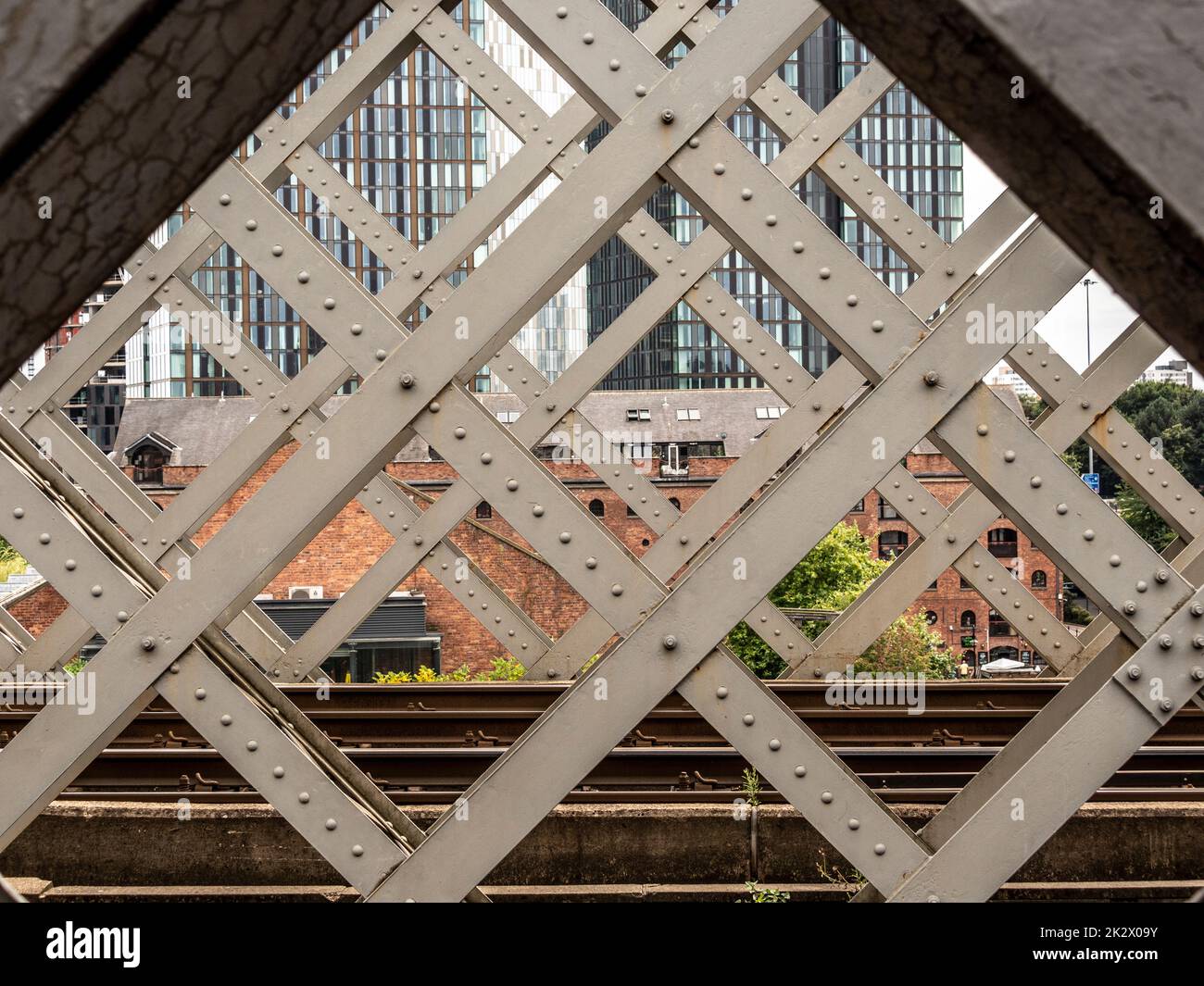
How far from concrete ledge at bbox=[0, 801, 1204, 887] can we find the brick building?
22.4m

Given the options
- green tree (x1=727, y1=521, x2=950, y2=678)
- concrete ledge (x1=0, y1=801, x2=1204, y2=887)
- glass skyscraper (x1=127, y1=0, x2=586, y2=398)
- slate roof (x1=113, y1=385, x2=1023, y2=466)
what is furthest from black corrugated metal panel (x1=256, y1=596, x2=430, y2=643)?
glass skyscraper (x1=127, y1=0, x2=586, y2=398)

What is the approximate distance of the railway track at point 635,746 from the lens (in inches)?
249

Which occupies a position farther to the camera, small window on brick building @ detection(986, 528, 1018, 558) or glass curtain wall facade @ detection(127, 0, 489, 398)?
glass curtain wall facade @ detection(127, 0, 489, 398)

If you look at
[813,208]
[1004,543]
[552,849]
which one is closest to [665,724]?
[552,849]

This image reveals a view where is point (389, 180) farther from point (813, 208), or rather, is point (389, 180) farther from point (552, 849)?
point (552, 849)

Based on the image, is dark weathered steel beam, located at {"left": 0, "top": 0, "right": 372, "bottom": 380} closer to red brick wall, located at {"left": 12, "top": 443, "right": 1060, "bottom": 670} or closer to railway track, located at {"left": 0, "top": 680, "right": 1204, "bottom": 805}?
railway track, located at {"left": 0, "top": 680, "right": 1204, "bottom": 805}

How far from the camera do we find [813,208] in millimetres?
91875

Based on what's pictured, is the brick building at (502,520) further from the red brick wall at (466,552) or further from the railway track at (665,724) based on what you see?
the railway track at (665,724)

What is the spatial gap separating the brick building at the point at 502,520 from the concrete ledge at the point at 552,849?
22.4 m

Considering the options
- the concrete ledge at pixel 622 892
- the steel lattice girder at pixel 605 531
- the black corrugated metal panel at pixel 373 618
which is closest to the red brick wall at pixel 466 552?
the black corrugated metal panel at pixel 373 618

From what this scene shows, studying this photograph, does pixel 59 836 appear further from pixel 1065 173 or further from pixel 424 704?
pixel 1065 173

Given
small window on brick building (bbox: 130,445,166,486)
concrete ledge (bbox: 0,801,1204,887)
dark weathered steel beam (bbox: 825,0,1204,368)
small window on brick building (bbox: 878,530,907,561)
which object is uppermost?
small window on brick building (bbox: 878,530,907,561)

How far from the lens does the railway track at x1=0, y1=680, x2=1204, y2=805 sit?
634cm

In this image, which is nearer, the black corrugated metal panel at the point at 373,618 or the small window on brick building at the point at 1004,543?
the black corrugated metal panel at the point at 373,618
